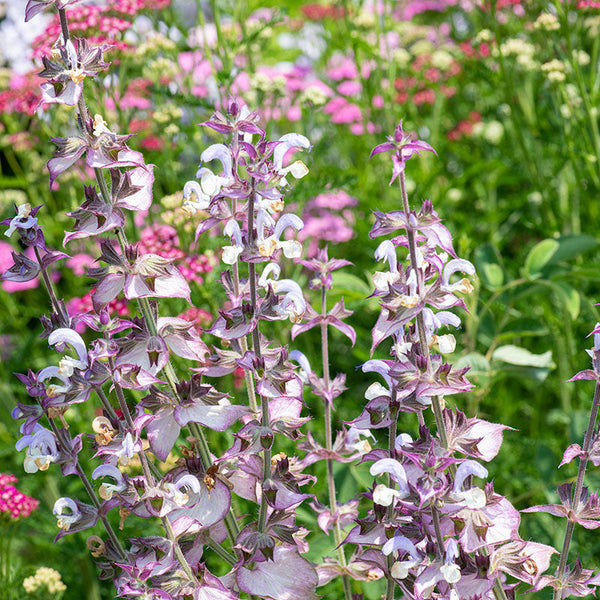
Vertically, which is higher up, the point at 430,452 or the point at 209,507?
the point at 430,452

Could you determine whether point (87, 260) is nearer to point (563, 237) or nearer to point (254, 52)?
point (254, 52)

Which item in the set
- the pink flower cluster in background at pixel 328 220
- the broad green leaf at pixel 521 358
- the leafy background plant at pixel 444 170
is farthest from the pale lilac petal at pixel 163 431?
the pink flower cluster in background at pixel 328 220

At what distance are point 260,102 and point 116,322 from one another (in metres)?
1.54

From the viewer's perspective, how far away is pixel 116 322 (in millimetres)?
1207

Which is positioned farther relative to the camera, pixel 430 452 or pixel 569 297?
pixel 569 297

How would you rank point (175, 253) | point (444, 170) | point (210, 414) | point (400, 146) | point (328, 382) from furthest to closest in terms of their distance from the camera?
point (444, 170) → point (175, 253) → point (328, 382) → point (210, 414) → point (400, 146)

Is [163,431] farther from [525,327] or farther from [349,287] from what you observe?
[525,327]

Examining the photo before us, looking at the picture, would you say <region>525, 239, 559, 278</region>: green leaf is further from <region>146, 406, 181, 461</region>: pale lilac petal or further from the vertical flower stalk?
<region>146, 406, 181, 461</region>: pale lilac petal

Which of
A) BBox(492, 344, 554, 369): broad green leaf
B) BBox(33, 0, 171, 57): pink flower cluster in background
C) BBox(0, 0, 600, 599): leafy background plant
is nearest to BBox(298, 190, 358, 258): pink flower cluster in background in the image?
BBox(0, 0, 600, 599): leafy background plant

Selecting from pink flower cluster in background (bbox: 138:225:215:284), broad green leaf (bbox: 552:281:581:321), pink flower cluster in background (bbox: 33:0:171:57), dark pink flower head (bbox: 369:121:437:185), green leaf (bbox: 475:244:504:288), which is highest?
pink flower cluster in background (bbox: 33:0:171:57)

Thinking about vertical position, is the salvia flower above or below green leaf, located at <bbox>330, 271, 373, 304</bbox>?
above

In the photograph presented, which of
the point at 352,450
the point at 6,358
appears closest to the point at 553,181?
the point at 352,450

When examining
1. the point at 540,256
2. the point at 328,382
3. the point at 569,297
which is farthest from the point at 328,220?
the point at 328,382

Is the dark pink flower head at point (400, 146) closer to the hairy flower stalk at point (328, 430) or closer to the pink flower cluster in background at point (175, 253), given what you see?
the hairy flower stalk at point (328, 430)
